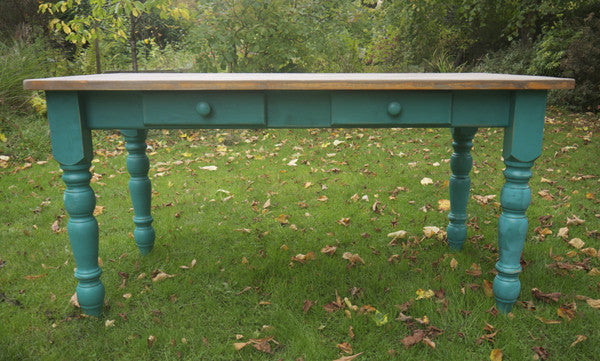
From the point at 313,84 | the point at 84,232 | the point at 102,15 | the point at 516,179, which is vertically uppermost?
the point at 102,15

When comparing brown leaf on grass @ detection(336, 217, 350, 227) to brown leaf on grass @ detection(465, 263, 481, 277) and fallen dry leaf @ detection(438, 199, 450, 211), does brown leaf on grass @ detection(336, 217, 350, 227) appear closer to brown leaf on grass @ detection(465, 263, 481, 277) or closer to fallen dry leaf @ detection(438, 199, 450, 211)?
fallen dry leaf @ detection(438, 199, 450, 211)

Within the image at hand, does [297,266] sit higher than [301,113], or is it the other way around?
[301,113]

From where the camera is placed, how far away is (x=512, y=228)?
2.01 meters

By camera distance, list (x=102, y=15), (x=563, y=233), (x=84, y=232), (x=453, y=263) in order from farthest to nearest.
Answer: (x=102, y=15) < (x=563, y=233) < (x=453, y=263) < (x=84, y=232)

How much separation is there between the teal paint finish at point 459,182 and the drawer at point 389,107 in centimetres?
63

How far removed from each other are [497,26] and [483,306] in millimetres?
8913

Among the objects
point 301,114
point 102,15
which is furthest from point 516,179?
point 102,15

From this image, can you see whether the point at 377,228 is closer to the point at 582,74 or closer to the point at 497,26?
the point at 582,74

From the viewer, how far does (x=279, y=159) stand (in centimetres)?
500

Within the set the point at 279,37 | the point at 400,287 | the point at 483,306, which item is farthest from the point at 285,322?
the point at 279,37

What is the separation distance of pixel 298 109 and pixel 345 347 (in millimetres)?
1051

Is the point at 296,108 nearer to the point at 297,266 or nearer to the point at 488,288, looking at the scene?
the point at 297,266

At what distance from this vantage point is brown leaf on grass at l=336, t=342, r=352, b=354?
1.91 meters

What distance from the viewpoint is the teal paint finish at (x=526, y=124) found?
6.22ft
